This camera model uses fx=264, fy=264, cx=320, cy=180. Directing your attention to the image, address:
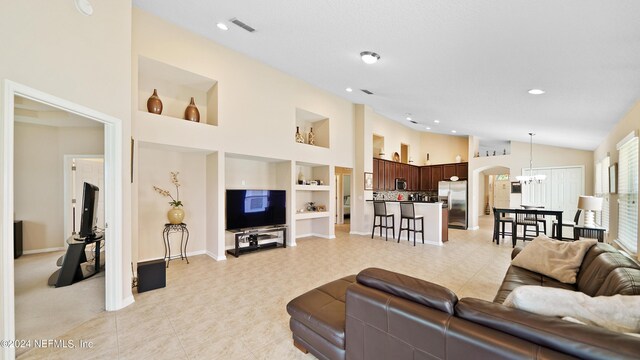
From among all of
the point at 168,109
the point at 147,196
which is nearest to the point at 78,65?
the point at 168,109

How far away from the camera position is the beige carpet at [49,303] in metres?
2.45

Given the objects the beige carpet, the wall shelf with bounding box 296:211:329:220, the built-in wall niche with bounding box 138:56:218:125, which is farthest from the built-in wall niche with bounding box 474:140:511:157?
the beige carpet

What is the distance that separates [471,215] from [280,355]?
28.0 feet

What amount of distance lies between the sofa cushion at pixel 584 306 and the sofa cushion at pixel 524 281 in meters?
1.10

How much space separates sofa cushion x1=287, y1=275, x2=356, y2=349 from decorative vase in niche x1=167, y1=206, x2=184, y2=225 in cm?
314

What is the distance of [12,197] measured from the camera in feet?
6.25

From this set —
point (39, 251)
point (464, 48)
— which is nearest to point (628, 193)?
point (464, 48)

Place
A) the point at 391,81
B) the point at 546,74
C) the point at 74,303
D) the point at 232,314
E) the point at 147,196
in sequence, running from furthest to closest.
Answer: the point at 391,81, the point at 147,196, the point at 546,74, the point at 74,303, the point at 232,314

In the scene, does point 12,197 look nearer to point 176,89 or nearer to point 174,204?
point 174,204

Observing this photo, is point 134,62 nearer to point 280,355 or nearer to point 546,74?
point 280,355

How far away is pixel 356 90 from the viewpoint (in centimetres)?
593

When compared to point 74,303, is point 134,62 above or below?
above

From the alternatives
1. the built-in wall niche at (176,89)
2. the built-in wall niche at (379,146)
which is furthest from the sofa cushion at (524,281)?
→ the built-in wall niche at (379,146)

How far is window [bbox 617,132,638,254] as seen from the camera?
3731 millimetres
